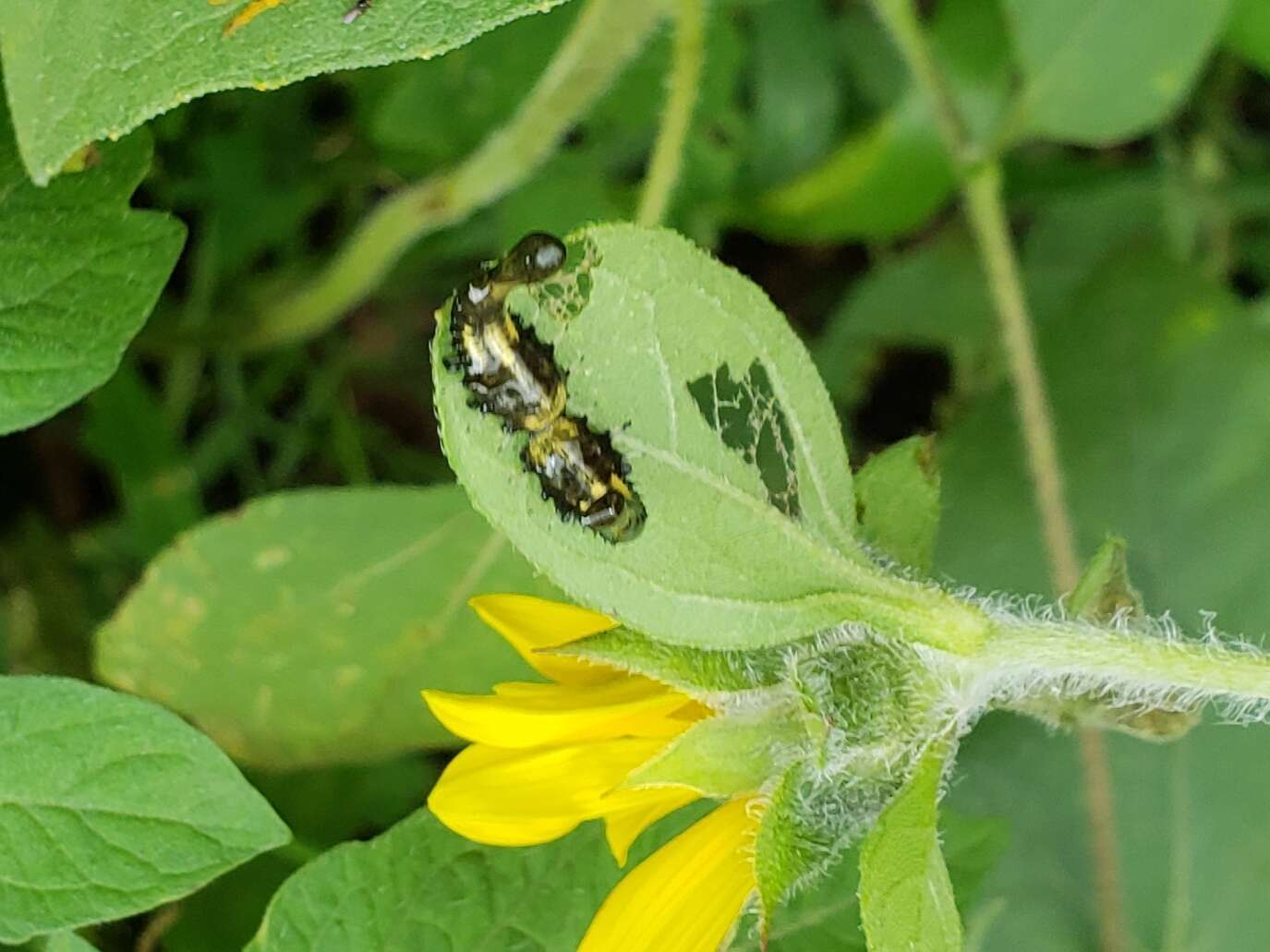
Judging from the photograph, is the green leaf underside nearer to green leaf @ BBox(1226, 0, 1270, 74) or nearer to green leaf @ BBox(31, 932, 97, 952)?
green leaf @ BBox(31, 932, 97, 952)

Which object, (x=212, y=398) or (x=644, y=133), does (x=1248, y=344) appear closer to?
(x=644, y=133)

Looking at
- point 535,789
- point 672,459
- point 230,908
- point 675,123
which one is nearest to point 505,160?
point 675,123

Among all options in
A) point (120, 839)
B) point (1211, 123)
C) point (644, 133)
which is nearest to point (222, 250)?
point (644, 133)

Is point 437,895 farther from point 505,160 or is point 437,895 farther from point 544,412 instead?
point 505,160

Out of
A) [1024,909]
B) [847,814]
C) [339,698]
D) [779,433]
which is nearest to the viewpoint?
[847,814]

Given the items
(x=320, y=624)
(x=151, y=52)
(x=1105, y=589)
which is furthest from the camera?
(x=320, y=624)

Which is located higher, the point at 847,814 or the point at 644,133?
the point at 644,133
